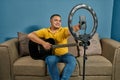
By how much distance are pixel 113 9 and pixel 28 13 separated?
1.36 meters

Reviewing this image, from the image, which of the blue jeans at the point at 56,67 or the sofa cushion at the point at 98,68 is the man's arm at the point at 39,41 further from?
the sofa cushion at the point at 98,68

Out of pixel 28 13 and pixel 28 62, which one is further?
pixel 28 13

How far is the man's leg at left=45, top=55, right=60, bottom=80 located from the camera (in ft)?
7.65

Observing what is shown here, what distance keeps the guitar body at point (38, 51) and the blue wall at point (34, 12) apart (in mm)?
677

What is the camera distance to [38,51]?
2588 millimetres

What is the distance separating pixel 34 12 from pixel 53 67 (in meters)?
1.18

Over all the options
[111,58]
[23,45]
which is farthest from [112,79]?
[23,45]

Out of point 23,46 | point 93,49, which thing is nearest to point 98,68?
point 93,49

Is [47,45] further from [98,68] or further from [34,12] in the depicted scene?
[34,12]

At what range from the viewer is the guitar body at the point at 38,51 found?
2.56 metres

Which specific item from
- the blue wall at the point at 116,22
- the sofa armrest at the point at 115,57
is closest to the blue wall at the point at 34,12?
the blue wall at the point at 116,22

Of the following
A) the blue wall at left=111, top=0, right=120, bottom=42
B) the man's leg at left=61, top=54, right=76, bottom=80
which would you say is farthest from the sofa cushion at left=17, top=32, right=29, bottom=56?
the blue wall at left=111, top=0, right=120, bottom=42

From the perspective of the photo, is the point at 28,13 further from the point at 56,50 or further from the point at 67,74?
the point at 67,74

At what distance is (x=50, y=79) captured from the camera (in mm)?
2469
